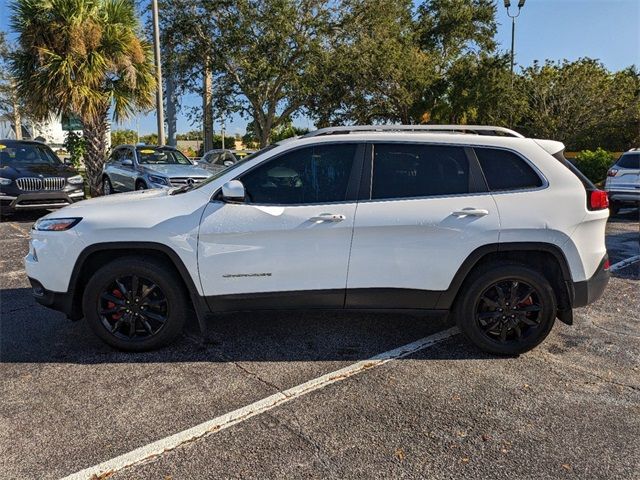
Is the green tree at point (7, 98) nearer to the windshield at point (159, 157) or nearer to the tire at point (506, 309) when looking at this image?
the windshield at point (159, 157)

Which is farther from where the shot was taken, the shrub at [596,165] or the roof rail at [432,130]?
the shrub at [596,165]

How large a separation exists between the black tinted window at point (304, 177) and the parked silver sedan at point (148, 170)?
708 cm

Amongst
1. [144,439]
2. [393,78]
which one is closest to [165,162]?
[144,439]

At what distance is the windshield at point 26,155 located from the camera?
10.6 meters

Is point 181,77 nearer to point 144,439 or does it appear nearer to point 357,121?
point 357,121

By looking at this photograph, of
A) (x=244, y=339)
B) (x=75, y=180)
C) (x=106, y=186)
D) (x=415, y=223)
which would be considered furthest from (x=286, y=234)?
(x=106, y=186)

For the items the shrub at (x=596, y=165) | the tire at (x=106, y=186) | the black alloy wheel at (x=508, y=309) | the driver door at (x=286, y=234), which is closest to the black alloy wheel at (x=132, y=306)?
the driver door at (x=286, y=234)

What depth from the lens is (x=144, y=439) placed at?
2.82m

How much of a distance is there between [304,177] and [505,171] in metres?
1.56

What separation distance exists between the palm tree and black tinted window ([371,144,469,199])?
9986mm

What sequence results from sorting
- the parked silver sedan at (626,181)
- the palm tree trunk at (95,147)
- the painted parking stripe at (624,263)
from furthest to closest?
the palm tree trunk at (95,147) → the parked silver sedan at (626,181) → the painted parking stripe at (624,263)

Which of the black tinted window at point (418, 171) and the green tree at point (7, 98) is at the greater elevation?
the green tree at point (7, 98)

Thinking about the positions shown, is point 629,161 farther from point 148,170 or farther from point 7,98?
point 7,98

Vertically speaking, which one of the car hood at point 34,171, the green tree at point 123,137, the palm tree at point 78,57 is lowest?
the car hood at point 34,171
